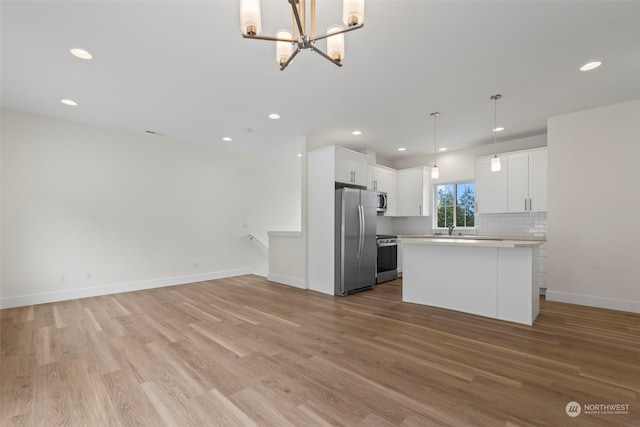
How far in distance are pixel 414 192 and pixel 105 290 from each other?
6.42m

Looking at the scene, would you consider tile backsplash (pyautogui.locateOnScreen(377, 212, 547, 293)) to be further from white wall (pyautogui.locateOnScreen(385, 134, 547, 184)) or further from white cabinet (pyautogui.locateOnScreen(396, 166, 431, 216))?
white wall (pyautogui.locateOnScreen(385, 134, 547, 184))

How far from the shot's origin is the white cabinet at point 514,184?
4.97 metres

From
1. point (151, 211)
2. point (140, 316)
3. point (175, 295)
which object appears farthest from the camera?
point (151, 211)

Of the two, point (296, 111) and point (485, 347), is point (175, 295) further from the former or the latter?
point (485, 347)

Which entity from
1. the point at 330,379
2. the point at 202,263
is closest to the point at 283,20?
the point at 330,379

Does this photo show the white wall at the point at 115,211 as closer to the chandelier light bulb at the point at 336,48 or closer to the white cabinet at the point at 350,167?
the white cabinet at the point at 350,167

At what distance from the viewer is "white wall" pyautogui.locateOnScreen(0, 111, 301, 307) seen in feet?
14.0

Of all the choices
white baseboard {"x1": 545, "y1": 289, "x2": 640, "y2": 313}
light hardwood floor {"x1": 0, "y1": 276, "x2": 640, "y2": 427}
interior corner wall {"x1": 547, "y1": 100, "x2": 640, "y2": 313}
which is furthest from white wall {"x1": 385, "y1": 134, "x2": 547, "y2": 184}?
light hardwood floor {"x1": 0, "y1": 276, "x2": 640, "y2": 427}

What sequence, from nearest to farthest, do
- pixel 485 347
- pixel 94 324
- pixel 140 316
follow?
pixel 485 347, pixel 94 324, pixel 140 316

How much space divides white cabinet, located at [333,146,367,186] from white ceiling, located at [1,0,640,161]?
0.48 meters

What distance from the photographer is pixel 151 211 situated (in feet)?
17.9

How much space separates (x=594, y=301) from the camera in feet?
13.5

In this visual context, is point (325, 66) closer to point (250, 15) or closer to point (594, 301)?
point (250, 15)

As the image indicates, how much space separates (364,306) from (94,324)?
3438 millimetres
